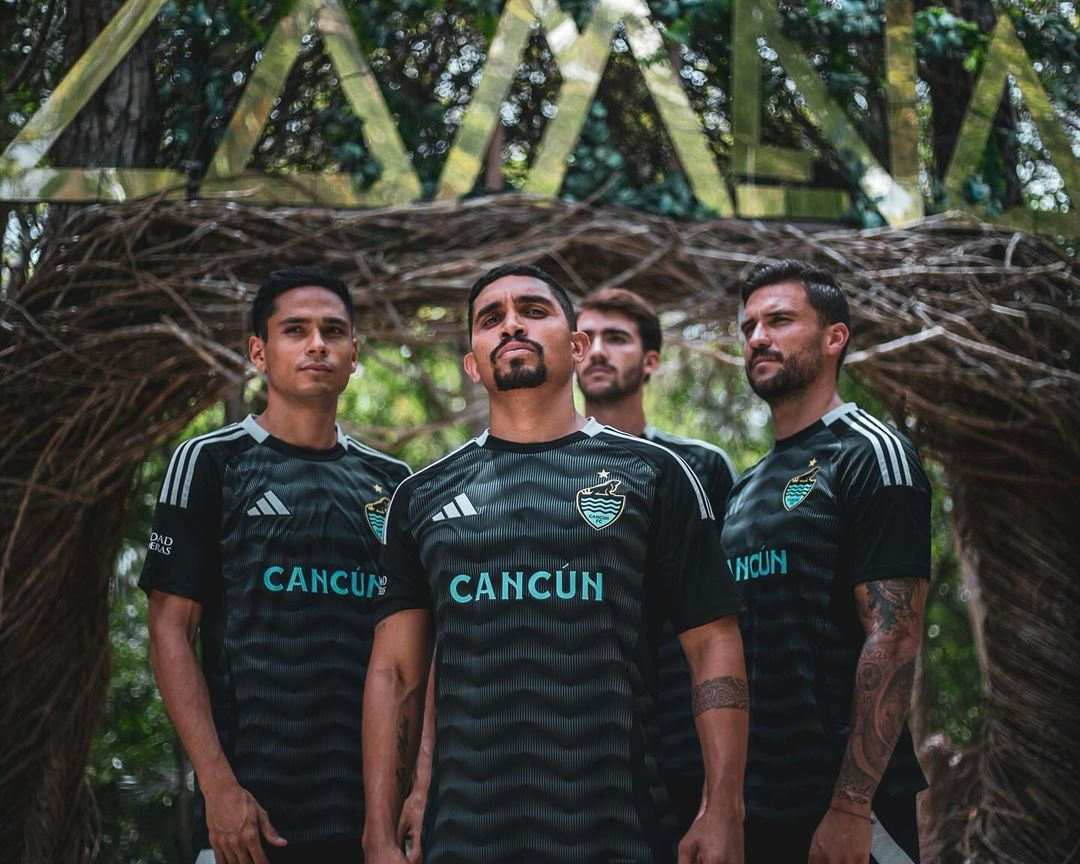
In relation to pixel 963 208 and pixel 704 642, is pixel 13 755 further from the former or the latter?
pixel 963 208

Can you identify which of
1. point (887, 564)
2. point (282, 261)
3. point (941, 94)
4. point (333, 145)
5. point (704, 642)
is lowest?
point (704, 642)

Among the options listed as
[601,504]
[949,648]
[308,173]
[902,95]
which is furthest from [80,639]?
[949,648]

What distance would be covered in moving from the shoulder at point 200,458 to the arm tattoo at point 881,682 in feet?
5.39

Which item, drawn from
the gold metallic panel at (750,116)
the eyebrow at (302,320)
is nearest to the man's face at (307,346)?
the eyebrow at (302,320)

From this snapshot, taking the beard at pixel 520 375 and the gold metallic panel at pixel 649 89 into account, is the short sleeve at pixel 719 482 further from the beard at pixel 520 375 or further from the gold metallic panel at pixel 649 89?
the gold metallic panel at pixel 649 89

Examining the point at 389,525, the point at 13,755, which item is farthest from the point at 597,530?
the point at 13,755

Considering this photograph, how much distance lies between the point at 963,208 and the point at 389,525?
309 cm

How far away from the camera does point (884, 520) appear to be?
263cm

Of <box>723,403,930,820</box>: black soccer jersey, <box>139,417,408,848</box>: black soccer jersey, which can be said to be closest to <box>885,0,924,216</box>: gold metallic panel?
<box>723,403,930,820</box>: black soccer jersey

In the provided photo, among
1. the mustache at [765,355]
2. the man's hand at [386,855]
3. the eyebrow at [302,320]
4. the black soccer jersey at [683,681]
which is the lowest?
the man's hand at [386,855]

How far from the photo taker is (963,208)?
4602mm

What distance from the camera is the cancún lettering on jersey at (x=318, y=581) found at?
2852 mm

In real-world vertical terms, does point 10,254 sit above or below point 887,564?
above

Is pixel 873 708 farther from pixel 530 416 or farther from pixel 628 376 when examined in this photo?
pixel 628 376
